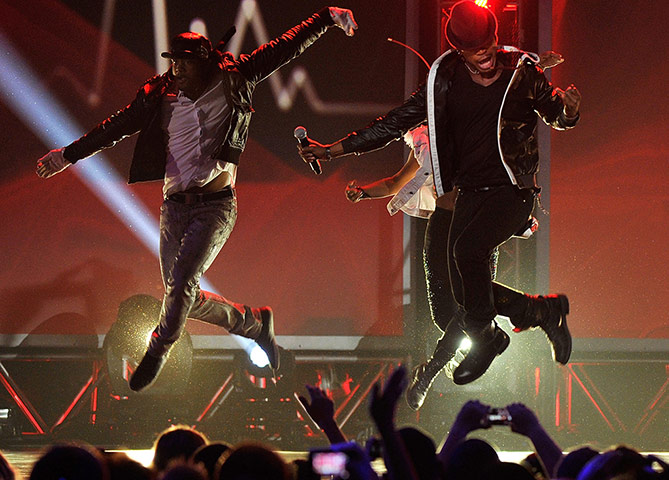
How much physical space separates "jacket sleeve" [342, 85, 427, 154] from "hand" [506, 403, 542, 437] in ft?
7.19

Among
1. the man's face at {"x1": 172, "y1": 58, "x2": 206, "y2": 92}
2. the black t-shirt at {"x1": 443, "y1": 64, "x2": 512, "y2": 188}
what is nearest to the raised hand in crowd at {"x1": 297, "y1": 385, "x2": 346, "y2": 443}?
the black t-shirt at {"x1": 443, "y1": 64, "x2": 512, "y2": 188}

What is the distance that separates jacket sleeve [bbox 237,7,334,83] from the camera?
4973 millimetres

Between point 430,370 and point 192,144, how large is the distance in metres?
1.90

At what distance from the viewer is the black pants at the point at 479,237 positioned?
178 inches

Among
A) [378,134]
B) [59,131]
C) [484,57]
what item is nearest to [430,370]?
[378,134]

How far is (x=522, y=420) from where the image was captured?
9.10 feet

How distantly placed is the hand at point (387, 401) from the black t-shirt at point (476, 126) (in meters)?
2.66

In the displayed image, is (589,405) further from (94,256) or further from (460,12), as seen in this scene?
(94,256)

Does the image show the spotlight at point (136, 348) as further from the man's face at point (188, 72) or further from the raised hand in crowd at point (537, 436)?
the raised hand in crowd at point (537, 436)

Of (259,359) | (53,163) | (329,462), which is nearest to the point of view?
(329,462)

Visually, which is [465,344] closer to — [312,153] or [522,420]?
[312,153]

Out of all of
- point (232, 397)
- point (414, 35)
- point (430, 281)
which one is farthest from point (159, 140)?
point (414, 35)

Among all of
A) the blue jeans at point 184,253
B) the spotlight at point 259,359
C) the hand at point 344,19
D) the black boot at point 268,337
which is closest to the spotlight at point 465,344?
the black boot at point 268,337

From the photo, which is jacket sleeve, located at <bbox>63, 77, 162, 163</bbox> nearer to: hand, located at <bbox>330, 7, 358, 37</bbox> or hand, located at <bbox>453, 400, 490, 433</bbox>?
hand, located at <bbox>330, 7, 358, 37</bbox>
